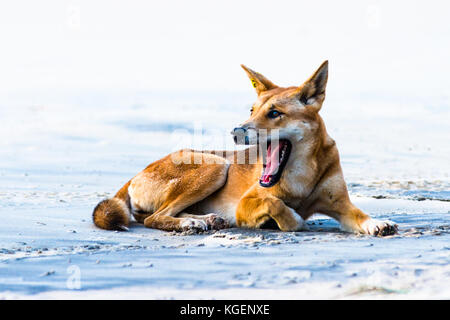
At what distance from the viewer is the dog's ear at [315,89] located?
6.00m

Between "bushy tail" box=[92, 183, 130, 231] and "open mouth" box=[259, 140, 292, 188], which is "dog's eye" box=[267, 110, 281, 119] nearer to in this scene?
"open mouth" box=[259, 140, 292, 188]

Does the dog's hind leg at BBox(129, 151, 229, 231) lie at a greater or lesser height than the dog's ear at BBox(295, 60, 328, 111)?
lesser

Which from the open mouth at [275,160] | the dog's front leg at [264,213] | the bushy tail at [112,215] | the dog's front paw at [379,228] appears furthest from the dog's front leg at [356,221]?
the bushy tail at [112,215]

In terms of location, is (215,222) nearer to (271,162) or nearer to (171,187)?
(171,187)

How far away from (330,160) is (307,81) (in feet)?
2.43

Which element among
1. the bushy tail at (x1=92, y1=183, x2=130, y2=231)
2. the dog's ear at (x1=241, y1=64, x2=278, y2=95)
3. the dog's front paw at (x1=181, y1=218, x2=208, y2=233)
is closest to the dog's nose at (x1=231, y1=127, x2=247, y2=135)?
the dog's ear at (x1=241, y1=64, x2=278, y2=95)

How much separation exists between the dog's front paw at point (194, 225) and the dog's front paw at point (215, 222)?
170 mm

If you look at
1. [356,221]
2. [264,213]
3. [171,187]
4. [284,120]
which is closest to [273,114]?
[284,120]

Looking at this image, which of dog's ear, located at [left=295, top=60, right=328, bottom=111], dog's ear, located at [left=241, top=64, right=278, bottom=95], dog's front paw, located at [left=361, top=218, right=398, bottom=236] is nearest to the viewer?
dog's front paw, located at [left=361, top=218, right=398, bottom=236]

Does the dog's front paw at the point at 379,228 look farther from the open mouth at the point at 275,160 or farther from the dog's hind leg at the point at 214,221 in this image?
the dog's hind leg at the point at 214,221

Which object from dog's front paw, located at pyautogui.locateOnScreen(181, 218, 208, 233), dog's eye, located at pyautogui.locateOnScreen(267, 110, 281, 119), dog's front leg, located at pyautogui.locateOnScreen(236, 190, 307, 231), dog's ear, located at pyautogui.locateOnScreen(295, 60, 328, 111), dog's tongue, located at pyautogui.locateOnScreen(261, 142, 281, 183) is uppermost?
→ dog's ear, located at pyautogui.locateOnScreen(295, 60, 328, 111)

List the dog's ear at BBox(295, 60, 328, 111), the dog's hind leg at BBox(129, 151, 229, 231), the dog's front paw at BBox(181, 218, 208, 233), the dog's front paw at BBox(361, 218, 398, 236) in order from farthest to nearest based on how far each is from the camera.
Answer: the dog's hind leg at BBox(129, 151, 229, 231) → the dog's front paw at BBox(181, 218, 208, 233) → the dog's ear at BBox(295, 60, 328, 111) → the dog's front paw at BBox(361, 218, 398, 236)

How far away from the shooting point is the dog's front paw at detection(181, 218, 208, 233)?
20.6ft
